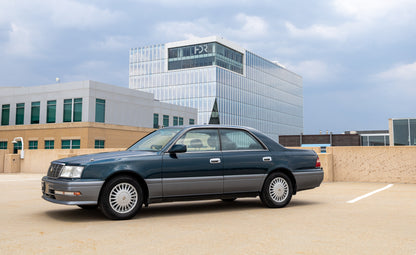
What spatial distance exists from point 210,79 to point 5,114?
134 ft

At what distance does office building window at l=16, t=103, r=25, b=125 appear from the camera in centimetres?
4825

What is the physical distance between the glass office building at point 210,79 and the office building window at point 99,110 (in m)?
35.8

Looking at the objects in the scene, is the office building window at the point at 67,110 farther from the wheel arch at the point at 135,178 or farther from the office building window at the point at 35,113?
the wheel arch at the point at 135,178

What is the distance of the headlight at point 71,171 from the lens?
6.69 metres

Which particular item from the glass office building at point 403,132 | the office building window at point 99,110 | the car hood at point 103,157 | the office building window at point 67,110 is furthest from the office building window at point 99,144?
the car hood at point 103,157

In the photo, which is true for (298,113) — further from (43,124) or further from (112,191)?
(112,191)

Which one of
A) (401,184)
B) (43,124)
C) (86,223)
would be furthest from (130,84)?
(86,223)

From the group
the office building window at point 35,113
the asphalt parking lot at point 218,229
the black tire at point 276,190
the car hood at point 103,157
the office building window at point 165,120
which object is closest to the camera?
the asphalt parking lot at point 218,229

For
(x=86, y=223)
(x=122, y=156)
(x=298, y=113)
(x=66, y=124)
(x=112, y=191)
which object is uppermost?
(x=298, y=113)

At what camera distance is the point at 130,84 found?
9212cm

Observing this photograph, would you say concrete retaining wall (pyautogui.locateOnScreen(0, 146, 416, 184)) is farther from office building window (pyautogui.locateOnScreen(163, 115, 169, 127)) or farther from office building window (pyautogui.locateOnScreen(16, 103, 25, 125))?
office building window (pyautogui.locateOnScreen(163, 115, 169, 127))

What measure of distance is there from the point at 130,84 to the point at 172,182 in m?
87.0

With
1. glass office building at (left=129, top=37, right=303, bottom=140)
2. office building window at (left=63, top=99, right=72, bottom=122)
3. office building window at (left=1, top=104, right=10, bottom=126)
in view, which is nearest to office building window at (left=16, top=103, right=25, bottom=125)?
office building window at (left=1, top=104, right=10, bottom=126)

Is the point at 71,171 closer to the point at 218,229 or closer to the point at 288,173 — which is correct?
the point at 218,229
